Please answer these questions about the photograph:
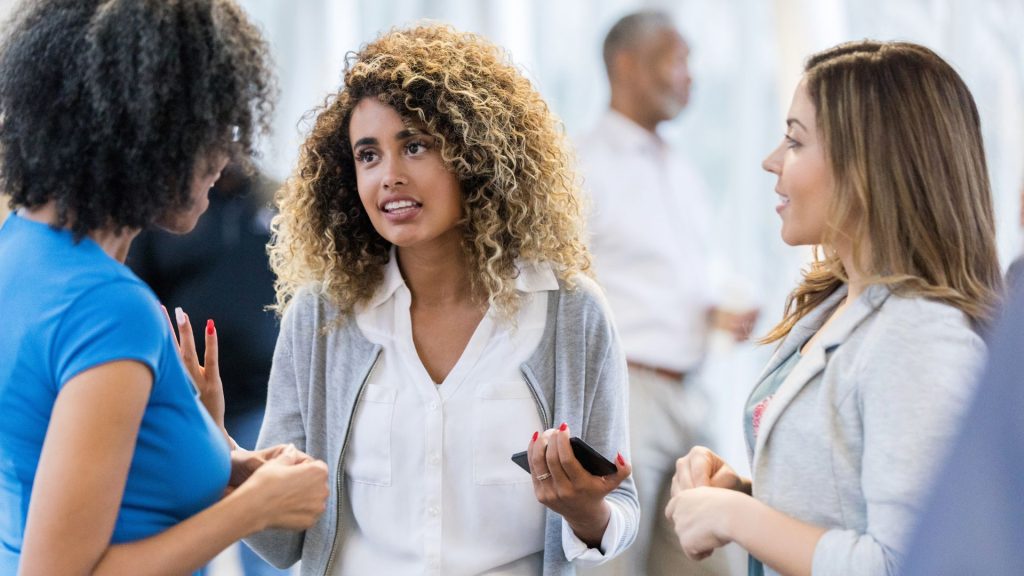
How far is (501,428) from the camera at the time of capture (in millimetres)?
1598

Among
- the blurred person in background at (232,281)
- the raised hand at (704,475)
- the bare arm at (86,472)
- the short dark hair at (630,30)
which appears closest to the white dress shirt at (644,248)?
the short dark hair at (630,30)

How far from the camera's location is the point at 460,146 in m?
1.69

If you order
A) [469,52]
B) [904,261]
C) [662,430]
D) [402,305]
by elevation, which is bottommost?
[662,430]

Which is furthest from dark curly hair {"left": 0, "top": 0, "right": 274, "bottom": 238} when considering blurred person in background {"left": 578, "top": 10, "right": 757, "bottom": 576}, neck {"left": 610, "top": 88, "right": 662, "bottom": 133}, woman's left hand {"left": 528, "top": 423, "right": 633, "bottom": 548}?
neck {"left": 610, "top": 88, "right": 662, "bottom": 133}

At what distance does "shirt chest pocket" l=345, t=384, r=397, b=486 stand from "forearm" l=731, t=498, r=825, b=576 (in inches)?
22.5

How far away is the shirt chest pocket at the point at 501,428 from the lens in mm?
1588

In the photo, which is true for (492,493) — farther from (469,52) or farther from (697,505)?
(469,52)

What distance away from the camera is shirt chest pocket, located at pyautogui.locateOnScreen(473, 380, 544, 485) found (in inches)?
Answer: 62.5

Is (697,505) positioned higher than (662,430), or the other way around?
(697,505)

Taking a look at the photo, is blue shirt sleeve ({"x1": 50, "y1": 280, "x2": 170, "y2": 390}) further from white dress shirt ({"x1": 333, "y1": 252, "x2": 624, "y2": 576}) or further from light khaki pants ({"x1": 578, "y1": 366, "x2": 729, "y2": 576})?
light khaki pants ({"x1": 578, "y1": 366, "x2": 729, "y2": 576})

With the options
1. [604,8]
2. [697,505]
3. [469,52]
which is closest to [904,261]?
[697,505]

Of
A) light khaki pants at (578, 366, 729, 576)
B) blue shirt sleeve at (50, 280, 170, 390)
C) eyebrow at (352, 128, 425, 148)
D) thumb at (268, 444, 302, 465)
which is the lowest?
light khaki pants at (578, 366, 729, 576)

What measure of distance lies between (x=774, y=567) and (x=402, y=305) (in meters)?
0.74

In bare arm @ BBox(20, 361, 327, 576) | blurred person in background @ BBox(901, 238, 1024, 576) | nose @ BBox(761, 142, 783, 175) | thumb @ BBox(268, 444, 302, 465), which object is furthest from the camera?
nose @ BBox(761, 142, 783, 175)
